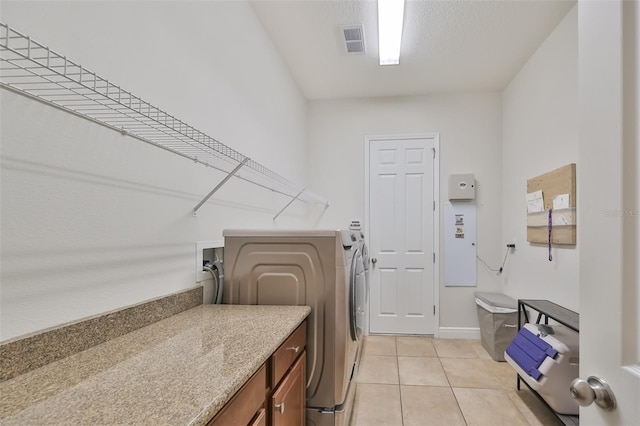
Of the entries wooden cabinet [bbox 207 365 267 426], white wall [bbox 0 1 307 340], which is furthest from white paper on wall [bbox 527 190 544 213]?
wooden cabinet [bbox 207 365 267 426]

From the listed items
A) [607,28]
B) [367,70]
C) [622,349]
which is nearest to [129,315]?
[622,349]

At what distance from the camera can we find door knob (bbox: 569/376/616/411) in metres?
0.60

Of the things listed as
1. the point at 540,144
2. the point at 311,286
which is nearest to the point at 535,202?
the point at 540,144

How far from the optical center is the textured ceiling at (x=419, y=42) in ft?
8.07

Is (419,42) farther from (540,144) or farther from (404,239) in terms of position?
(404,239)

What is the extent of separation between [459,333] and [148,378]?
379 centimetres

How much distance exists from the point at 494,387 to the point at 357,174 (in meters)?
2.57

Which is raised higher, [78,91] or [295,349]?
[78,91]

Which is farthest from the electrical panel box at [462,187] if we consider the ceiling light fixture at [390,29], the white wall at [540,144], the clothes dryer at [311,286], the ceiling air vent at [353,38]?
the clothes dryer at [311,286]

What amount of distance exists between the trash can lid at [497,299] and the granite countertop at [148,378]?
2799mm

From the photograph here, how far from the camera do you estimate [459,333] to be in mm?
3842

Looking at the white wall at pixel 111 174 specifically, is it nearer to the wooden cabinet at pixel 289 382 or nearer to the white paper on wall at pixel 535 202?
the wooden cabinet at pixel 289 382

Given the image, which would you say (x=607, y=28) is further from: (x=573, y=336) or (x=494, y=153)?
(x=494, y=153)

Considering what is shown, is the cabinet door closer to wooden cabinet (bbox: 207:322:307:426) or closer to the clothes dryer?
wooden cabinet (bbox: 207:322:307:426)
